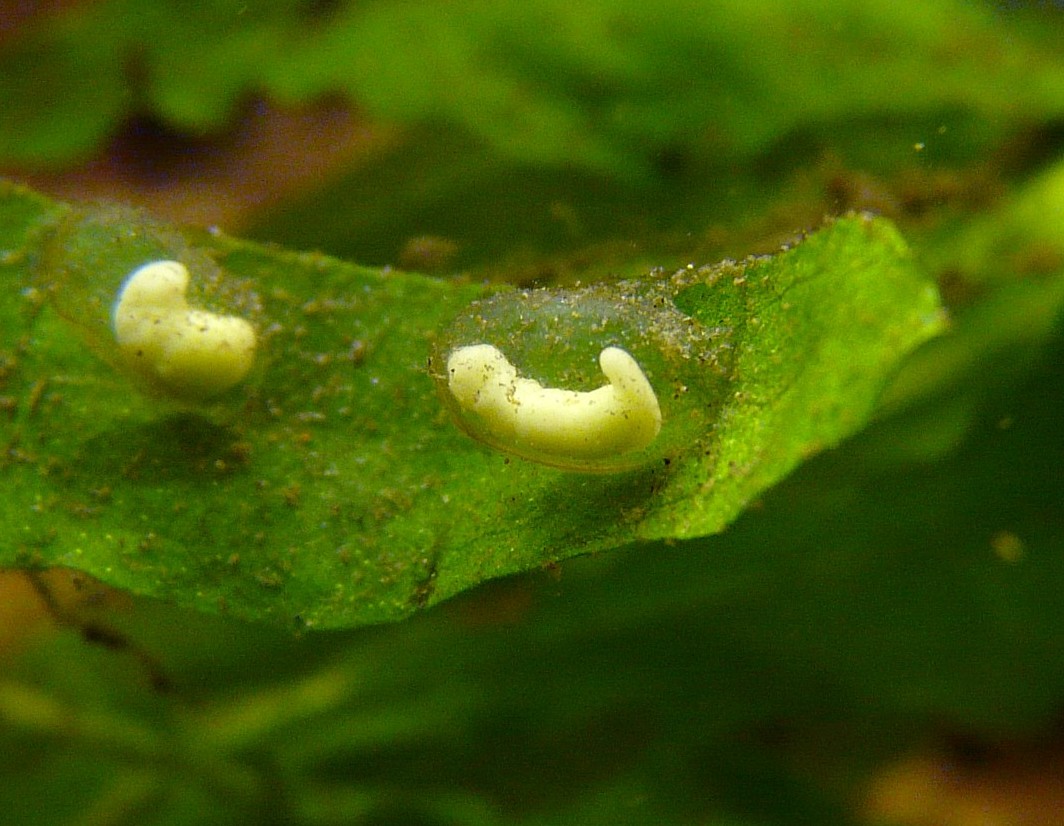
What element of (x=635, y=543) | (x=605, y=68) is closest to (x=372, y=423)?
(x=635, y=543)

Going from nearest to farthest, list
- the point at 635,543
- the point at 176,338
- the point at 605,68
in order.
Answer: the point at 176,338
the point at 635,543
the point at 605,68

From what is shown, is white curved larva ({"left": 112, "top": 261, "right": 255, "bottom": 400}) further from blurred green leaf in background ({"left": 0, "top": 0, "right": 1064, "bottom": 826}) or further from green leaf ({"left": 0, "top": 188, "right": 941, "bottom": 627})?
blurred green leaf in background ({"left": 0, "top": 0, "right": 1064, "bottom": 826})

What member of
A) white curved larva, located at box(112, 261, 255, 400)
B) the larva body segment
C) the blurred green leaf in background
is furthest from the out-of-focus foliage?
white curved larva, located at box(112, 261, 255, 400)

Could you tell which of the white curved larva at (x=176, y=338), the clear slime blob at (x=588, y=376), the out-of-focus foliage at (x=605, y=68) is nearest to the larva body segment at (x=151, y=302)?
the white curved larva at (x=176, y=338)

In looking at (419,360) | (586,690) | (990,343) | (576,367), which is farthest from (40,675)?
(990,343)

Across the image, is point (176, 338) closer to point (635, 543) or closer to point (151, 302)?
point (151, 302)

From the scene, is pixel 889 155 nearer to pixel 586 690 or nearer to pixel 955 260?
pixel 955 260

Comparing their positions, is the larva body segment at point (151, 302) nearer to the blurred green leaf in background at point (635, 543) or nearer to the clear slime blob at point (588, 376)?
the blurred green leaf in background at point (635, 543)
